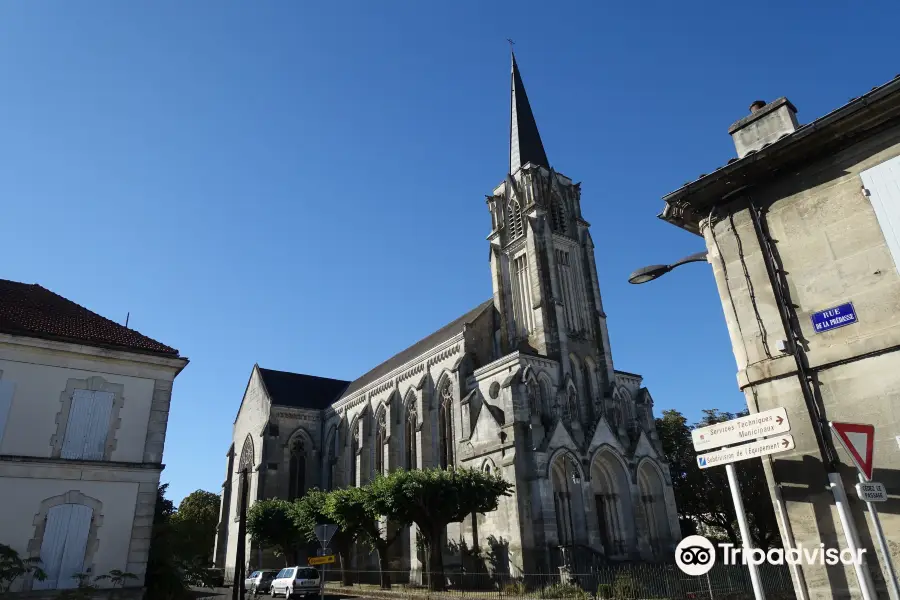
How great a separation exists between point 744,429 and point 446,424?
1174 inches

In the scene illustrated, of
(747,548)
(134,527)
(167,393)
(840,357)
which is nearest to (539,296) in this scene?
(167,393)

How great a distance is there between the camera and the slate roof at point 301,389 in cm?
4916

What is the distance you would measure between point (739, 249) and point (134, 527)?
15.8 m

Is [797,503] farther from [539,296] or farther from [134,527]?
[539,296]

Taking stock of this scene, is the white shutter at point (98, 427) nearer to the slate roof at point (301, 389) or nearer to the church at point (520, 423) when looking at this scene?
the church at point (520, 423)

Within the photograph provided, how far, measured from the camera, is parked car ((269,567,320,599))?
85.6 feet

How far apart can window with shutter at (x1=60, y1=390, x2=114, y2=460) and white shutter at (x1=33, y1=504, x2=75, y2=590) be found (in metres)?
1.36

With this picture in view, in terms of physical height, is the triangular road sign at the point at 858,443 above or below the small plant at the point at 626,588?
above

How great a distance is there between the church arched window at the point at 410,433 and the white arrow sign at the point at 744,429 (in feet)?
103

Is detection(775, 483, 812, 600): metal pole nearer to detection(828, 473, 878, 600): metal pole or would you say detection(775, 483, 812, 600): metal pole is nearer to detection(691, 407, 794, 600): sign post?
detection(828, 473, 878, 600): metal pole

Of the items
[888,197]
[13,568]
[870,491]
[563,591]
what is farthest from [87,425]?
[888,197]

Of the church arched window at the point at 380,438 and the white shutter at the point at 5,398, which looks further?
the church arched window at the point at 380,438

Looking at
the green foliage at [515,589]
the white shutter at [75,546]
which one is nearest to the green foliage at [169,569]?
the white shutter at [75,546]

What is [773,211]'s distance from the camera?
912cm
